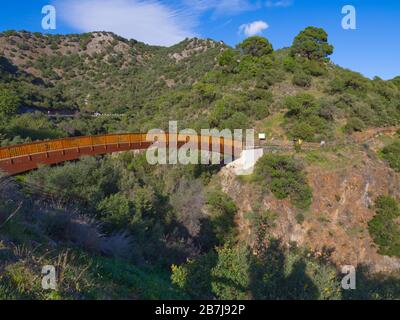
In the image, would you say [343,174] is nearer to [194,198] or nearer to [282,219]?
[282,219]

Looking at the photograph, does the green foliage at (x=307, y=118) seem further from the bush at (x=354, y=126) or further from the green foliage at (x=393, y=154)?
the green foliage at (x=393, y=154)

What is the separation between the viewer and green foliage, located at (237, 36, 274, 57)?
51.4 meters

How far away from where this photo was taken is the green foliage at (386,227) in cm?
2267

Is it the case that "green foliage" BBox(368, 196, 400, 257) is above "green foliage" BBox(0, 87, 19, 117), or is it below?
below

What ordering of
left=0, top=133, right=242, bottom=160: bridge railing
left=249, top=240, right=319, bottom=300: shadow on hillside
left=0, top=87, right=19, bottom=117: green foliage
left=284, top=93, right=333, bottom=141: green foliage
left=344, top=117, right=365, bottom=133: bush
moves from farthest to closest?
left=0, top=87, right=19, bottom=117: green foliage < left=344, top=117, right=365, bottom=133: bush < left=284, top=93, right=333, bottom=141: green foliage < left=0, top=133, right=242, bottom=160: bridge railing < left=249, top=240, right=319, bottom=300: shadow on hillside

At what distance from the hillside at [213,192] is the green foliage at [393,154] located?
0.62ft

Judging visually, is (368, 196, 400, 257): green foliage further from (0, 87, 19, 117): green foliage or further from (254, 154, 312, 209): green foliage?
(0, 87, 19, 117): green foliage

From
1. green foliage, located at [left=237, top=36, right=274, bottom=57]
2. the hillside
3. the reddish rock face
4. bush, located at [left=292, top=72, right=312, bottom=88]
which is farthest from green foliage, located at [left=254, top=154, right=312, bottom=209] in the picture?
green foliage, located at [left=237, top=36, right=274, bottom=57]

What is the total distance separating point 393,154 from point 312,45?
26467mm

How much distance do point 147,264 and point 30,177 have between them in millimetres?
7681

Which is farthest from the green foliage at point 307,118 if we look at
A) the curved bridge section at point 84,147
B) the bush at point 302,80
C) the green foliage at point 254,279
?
the green foliage at point 254,279

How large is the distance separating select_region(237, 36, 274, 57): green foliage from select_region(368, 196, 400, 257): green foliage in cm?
3342

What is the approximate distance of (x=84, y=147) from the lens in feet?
61.3

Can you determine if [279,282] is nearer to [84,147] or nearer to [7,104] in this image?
[84,147]
